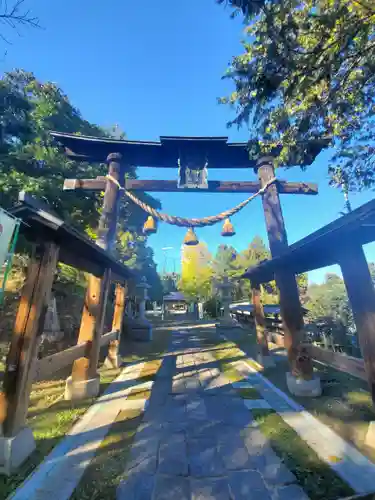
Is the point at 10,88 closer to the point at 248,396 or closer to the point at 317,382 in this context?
the point at 248,396

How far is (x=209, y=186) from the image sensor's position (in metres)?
6.55

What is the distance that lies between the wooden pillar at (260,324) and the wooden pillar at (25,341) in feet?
18.7

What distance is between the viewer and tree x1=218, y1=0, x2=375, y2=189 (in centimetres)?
342

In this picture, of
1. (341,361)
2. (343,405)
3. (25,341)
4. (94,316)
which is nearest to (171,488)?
(25,341)

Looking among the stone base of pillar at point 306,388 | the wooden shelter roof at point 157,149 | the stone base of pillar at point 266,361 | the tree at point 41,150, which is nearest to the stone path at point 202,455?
the stone base of pillar at point 306,388

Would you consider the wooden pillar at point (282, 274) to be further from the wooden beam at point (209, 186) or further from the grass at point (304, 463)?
the grass at point (304, 463)

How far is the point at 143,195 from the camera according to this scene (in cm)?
1134

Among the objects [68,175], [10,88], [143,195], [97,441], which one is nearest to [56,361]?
[97,441]

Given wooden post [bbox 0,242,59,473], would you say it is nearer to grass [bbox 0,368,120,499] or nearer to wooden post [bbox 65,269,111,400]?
grass [bbox 0,368,120,499]

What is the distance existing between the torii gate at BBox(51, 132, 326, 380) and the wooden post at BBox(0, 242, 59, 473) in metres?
2.71

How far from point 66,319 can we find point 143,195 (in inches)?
250

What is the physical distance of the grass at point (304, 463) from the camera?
2.10 meters

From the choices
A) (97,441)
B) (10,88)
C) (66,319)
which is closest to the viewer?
(97,441)

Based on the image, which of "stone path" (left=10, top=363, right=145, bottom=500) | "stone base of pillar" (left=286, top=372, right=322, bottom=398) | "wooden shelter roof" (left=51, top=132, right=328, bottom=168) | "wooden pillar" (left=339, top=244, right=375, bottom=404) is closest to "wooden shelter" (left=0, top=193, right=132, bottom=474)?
"stone path" (left=10, top=363, right=145, bottom=500)
